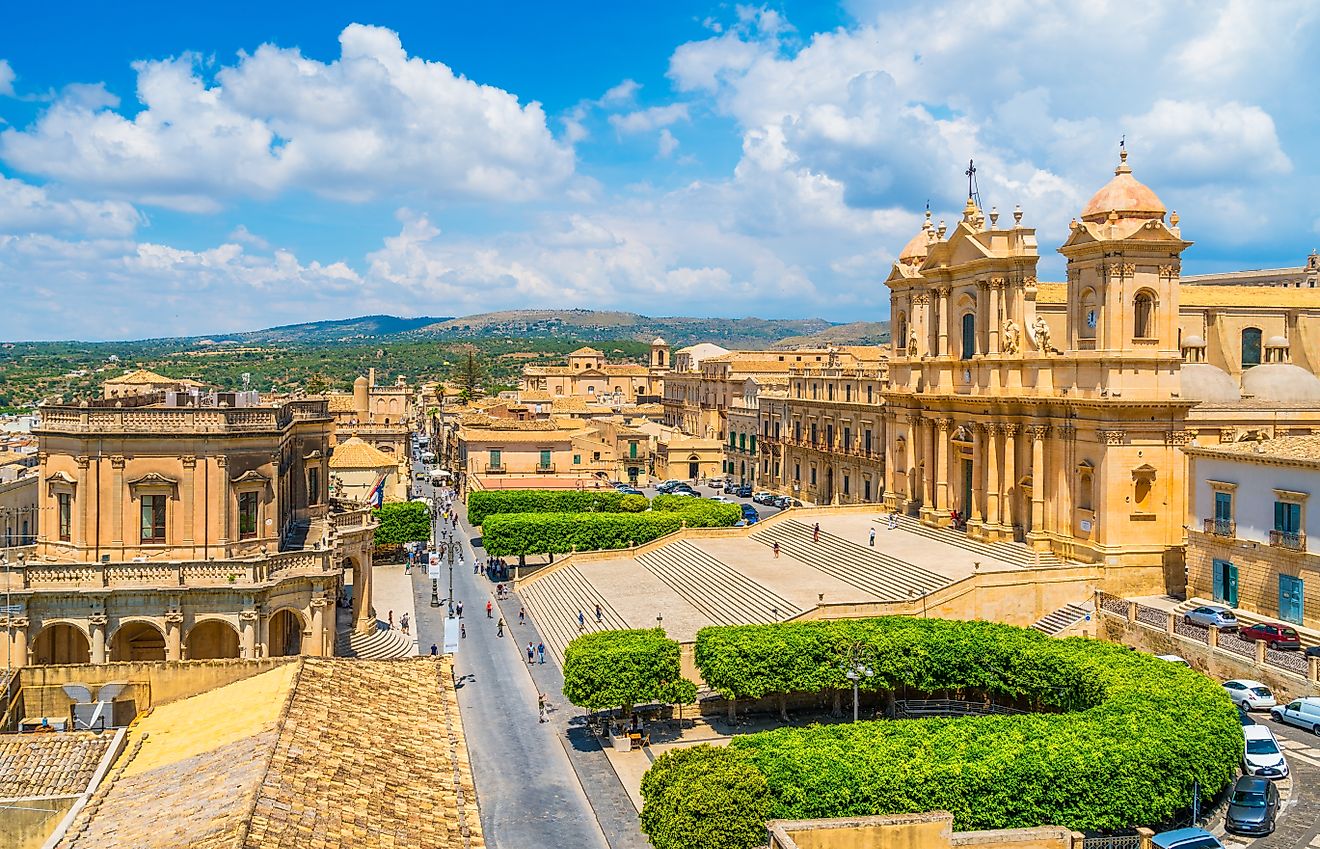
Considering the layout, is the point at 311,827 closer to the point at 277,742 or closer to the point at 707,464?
the point at 277,742

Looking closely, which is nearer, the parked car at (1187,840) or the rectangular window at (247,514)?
the parked car at (1187,840)

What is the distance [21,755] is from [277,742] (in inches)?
228

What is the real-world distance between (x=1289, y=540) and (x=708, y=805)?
24.8m

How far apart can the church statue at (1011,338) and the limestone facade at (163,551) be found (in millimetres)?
29336

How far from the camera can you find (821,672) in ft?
105

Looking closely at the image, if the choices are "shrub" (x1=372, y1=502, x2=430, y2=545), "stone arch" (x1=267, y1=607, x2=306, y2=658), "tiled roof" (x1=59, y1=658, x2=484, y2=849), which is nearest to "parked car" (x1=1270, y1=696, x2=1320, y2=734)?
"tiled roof" (x1=59, y1=658, x2=484, y2=849)

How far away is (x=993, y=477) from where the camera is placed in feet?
159

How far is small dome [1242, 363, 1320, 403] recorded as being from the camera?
4919 centimetres

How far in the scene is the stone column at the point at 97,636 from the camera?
30.8 m

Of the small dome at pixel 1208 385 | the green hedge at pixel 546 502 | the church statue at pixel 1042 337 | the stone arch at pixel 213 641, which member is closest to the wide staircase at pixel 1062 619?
the church statue at pixel 1042 337

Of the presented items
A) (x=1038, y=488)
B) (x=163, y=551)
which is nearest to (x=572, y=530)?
(x=1038, y=488)

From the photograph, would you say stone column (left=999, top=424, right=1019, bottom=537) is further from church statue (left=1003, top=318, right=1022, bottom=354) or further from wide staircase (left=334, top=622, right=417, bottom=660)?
wide staircase (left=334, top=622, right=417, bottom=660)

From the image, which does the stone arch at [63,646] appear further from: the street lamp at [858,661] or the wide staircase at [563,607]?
the street lamp at [858,661]

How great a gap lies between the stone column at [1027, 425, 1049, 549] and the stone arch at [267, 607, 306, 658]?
29.0 m
